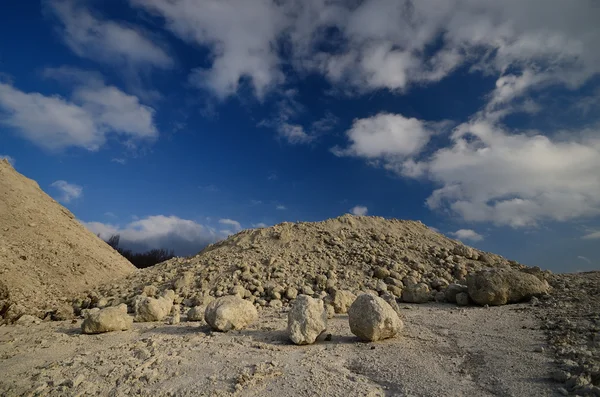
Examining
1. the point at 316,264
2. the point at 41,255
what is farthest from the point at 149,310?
the point at 41,255

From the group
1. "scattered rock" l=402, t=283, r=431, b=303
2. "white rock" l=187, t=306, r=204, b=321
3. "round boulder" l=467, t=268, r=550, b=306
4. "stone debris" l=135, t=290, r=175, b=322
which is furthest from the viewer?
"scattered rock" l=402, t=283, r=431, b=303

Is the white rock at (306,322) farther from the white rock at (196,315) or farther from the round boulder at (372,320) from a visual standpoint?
the white rock at (196,315)

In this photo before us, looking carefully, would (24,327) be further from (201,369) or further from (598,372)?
(598,372)

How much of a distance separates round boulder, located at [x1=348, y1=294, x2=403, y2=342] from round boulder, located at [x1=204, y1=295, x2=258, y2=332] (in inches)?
100

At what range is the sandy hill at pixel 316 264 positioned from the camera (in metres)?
12.0

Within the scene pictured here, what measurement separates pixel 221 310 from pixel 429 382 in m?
4.51

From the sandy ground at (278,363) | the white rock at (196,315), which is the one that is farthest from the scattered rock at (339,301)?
the white rock at (196,315)

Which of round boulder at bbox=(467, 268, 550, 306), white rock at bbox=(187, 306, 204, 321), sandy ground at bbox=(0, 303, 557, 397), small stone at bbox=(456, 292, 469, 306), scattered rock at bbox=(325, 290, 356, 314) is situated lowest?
sandy ground at bbox=(0, 303, 557, 397)

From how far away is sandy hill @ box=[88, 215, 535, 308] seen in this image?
39.5 feet

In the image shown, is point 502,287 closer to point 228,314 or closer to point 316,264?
point 316,264

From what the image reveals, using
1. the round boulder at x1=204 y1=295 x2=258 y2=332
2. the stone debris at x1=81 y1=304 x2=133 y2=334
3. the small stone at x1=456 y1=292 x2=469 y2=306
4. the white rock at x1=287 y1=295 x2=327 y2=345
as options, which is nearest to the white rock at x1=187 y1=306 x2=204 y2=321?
the round boulder at x1=204 y1=295 x2=258 y2=332

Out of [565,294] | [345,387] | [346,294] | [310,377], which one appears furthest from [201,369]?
[565,294]

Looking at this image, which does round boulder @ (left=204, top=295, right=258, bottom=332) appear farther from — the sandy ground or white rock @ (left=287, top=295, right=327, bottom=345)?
white rock @ (left=287, top=295, right=327, bottom=345)

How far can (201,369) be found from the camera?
5.63 m
